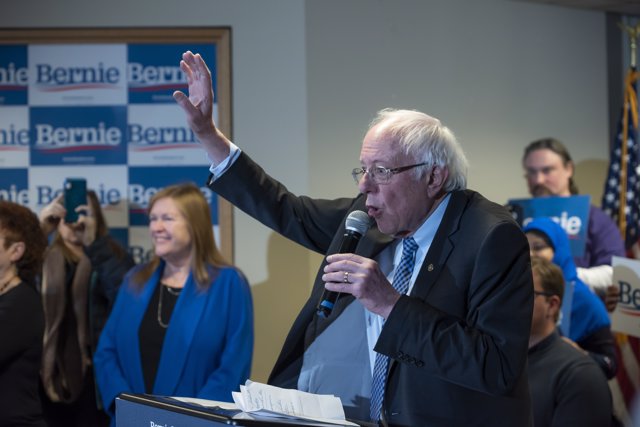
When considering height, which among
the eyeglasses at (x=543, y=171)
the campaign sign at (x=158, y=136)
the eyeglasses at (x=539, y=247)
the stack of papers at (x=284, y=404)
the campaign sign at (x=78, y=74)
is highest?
the campaign sign at (x=78, y=74)

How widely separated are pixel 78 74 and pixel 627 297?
9.60 feet

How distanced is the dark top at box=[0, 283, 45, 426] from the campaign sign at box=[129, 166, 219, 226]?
1460 mm

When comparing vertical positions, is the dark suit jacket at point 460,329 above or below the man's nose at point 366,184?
below

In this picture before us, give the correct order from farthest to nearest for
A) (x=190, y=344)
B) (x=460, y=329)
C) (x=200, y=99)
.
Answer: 1. (x=190, y=344)
2. (x=200, y=99)
3. (x=460, y=329)

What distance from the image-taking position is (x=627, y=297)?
12.9ft

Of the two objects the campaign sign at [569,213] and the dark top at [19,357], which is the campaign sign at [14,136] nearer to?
the dark top at [19,357]

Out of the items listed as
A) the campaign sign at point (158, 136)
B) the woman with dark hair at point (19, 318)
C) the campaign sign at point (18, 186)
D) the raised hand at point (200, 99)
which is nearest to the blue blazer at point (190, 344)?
the woman with dark hair at point (19, 318)

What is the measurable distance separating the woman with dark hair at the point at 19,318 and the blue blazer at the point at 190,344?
51cm

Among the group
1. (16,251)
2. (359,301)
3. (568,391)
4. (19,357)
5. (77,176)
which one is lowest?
(568,391)

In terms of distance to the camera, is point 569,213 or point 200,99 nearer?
point 200,99

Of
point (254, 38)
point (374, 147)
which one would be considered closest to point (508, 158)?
point (254, 38)

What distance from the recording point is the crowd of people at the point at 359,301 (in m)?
2.02

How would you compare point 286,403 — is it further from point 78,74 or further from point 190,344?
point 78,74

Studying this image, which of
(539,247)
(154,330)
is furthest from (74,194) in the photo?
(539,247)
